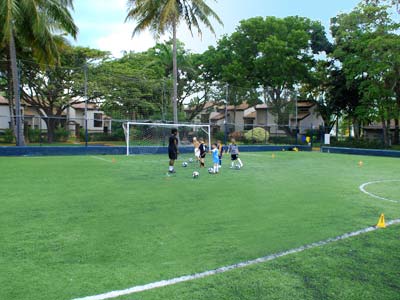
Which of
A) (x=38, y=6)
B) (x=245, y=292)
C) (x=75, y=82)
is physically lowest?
(x=245, y=292)

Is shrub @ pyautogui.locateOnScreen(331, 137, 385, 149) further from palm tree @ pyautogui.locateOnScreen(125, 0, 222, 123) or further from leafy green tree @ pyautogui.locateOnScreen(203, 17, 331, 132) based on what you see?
palm tree @ pyautogui.locateOnScreen(125, 0, 222, 123)

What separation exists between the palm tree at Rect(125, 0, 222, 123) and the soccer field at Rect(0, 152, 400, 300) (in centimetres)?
1644

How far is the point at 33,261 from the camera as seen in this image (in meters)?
4.41

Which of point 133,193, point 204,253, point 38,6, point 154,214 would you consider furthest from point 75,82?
point 204,253

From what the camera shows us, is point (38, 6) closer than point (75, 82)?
Yes

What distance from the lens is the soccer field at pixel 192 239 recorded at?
12.6ft

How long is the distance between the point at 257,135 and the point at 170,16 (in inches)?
536

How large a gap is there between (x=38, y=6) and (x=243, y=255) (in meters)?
22.6

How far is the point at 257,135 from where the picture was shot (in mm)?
32719

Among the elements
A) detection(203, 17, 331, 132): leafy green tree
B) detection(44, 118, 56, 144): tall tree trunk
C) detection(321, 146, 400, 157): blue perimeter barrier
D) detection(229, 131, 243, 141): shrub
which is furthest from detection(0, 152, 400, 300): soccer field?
detection(203, 17, 331, 132): leafy green tree

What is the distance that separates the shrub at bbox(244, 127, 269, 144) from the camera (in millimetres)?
32469

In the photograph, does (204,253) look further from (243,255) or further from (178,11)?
(178,11)

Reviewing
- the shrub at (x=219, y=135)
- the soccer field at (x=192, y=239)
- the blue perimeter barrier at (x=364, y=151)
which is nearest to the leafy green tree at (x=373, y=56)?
the blue perimeter barrier at (x=364, y=151)

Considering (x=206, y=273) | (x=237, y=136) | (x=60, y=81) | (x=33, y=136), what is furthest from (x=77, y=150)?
(x=206, y=273)
